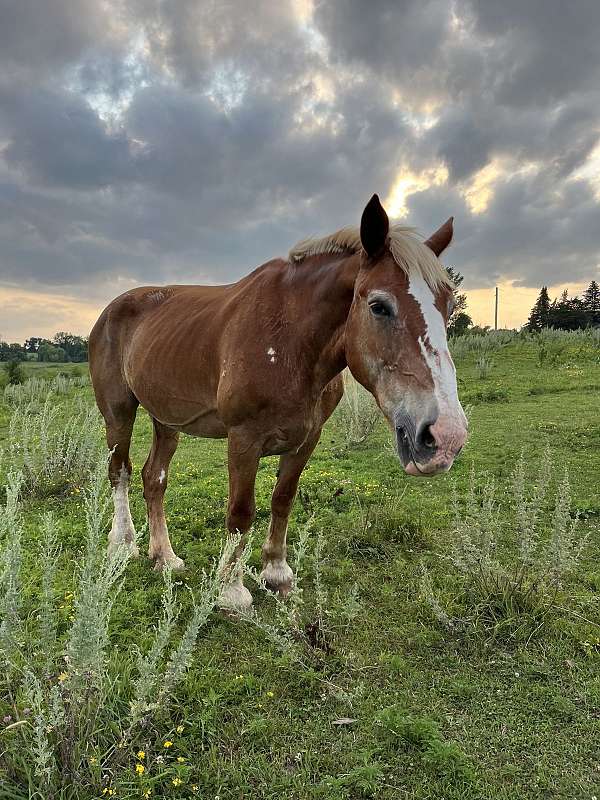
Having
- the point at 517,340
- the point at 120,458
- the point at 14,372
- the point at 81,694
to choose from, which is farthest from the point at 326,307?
the point at 517,340

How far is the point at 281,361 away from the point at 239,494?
35.8 inches

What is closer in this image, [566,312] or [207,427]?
[207,427]

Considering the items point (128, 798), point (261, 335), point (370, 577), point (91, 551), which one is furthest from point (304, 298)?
point (128, 798)

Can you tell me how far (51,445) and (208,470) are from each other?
2197mm

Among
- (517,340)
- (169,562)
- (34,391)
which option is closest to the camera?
(169,562)

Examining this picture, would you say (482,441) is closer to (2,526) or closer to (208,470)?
(208,470)

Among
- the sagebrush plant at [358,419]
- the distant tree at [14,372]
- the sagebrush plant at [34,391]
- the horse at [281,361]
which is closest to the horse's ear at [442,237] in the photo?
the horse at [281,361]

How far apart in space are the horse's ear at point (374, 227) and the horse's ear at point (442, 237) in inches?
20.8

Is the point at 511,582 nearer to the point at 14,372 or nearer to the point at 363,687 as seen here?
the point at 363,687

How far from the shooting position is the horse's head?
6.90 ft

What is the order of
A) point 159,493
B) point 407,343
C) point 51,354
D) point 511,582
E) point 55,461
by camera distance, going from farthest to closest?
point 51,354
point 55,461
point 159,493
point 511,582
point 407,343

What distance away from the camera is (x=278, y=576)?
3580mm

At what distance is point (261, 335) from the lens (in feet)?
9.89

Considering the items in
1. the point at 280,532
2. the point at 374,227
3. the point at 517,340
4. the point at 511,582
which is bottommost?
the point at 511,582
